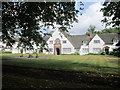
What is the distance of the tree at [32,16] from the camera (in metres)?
11.1

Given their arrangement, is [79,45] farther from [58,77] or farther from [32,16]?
[58,77]

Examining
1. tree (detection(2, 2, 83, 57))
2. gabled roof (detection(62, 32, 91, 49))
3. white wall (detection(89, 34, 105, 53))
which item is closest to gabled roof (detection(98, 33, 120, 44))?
white wall (detection(89, 34, 105, 53))

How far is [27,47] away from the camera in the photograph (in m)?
14.3

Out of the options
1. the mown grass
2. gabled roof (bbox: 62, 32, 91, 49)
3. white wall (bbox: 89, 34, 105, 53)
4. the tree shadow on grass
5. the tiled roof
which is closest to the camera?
the tree shadow on grass

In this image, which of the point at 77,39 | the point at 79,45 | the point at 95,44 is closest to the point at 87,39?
the point at 77,39

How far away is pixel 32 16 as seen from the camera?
11562 mm

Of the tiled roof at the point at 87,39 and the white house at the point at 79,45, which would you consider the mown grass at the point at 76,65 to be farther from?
the tiled roof at the point at 87,39

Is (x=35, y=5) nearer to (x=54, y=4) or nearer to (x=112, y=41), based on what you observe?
(x=54, y=4)

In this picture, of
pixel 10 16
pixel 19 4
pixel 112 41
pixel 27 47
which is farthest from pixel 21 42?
pixel 112 41

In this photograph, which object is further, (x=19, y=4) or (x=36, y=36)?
(x=36, y=36)

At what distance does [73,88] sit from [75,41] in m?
54.6

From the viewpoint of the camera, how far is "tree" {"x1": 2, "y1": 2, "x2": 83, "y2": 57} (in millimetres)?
11099

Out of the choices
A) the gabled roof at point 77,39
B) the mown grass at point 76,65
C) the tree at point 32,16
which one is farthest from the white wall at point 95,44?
the tree at point 32,16

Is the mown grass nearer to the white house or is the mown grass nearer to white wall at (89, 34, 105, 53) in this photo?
the white house
